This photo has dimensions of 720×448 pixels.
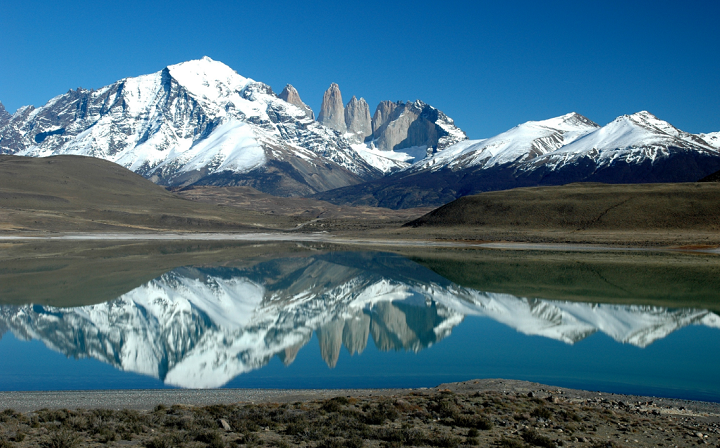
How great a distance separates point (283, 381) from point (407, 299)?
73.7ft

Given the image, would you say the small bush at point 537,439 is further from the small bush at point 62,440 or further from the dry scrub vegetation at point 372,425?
the small bush at point 62,440

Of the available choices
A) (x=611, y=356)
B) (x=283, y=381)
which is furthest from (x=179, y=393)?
(x=611, y=356)

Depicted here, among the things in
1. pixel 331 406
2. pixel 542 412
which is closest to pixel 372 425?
pixel 331 406

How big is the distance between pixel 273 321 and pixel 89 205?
13373 cm

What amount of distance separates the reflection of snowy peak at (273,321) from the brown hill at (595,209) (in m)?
64.0

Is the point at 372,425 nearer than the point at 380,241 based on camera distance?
Yes

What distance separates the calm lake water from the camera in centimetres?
2139

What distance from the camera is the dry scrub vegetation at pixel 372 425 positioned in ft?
41.1

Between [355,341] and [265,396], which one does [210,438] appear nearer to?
[265,396]

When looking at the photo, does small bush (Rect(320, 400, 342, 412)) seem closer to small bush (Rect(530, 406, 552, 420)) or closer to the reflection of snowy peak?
small bush (Rect(530, 406, 552, 420))

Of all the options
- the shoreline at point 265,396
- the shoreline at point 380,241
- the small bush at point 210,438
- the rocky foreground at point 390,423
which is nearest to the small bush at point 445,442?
the rocky foreground at point 390,423

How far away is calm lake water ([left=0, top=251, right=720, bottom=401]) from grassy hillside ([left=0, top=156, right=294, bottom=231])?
89729 mm

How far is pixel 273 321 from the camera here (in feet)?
114

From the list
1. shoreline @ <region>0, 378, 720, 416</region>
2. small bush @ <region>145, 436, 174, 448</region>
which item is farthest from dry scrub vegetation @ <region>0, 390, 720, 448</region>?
shoreline @ <region>0, 378, 720, 416</region>
